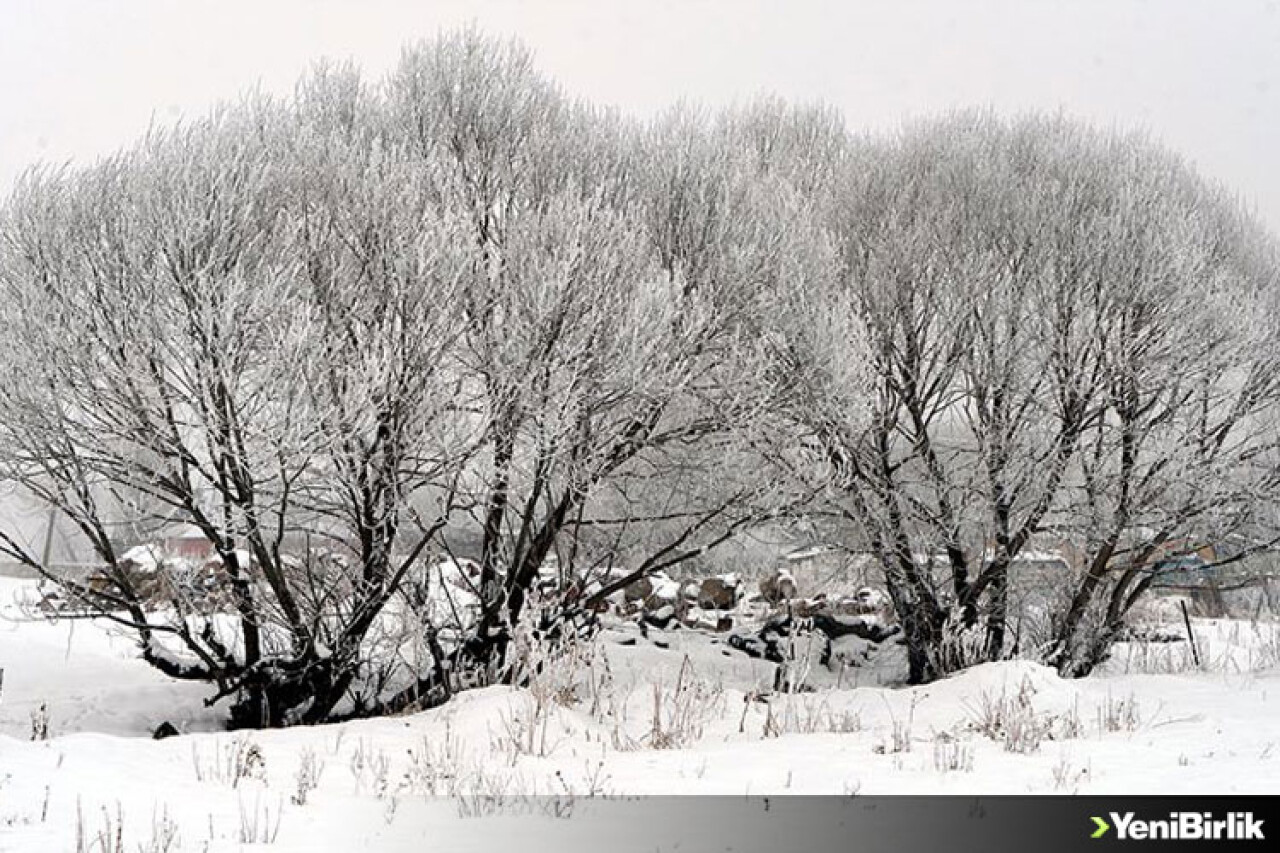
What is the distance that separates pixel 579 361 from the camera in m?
9.38

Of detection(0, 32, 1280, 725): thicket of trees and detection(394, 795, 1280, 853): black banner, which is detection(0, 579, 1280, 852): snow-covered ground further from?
detection(0, 32, 1280, 725): thicket of trees

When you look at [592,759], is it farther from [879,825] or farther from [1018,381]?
[1018,381]

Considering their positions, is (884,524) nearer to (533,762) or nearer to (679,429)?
(679,429)

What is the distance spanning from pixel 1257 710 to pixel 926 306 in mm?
6034

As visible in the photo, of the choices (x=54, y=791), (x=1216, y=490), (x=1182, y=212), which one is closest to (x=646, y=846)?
(x=54, y=791)

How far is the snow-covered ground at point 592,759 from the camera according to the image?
14.1 feet

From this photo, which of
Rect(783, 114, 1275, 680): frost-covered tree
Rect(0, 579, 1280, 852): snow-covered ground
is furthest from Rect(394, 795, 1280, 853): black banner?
Rect(783, 114, 1275, 680): frost-covered tree

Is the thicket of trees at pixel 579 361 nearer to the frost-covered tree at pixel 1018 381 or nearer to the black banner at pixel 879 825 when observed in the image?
the frost-covered tree at pixel 1018 381

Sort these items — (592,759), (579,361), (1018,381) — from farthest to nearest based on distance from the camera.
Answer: (1018,381)
(579,361)
(592,759)

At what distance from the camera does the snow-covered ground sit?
4.30 metres

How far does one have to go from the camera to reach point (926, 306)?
1212 centimetres

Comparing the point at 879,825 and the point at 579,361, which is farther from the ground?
the point at 579,361

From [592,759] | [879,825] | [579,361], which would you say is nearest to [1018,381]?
[579,361]

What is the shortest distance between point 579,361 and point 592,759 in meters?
4.32
